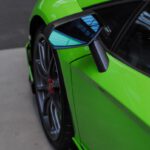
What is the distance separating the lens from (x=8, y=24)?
224 inches

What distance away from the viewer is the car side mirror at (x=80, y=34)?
1.65m

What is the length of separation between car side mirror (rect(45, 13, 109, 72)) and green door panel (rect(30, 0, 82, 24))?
0.46 m

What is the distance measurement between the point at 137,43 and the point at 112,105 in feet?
1.05

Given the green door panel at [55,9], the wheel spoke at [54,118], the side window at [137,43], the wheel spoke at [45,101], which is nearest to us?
the side window at [137,43]

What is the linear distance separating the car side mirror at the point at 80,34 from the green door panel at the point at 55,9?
0.46 m

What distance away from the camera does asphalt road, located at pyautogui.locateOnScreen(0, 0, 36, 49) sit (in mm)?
5086

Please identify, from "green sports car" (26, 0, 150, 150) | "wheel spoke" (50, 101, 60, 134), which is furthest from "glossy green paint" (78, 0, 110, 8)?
"wheel spoke" (50, 101, 60, 134)

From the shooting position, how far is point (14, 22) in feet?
18.9

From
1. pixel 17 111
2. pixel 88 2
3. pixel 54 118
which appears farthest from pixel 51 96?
pixel 88 2

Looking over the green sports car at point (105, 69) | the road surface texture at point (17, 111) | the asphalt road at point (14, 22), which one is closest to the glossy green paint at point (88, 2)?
the green sports car at point (105, 69)

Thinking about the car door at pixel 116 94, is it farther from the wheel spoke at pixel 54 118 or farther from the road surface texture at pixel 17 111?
the road surface texture at pixel 17 111

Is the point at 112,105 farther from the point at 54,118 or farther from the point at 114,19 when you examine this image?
the point at 54,118

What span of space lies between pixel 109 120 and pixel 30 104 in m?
2.00

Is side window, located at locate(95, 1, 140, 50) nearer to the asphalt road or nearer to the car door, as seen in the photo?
the car door
